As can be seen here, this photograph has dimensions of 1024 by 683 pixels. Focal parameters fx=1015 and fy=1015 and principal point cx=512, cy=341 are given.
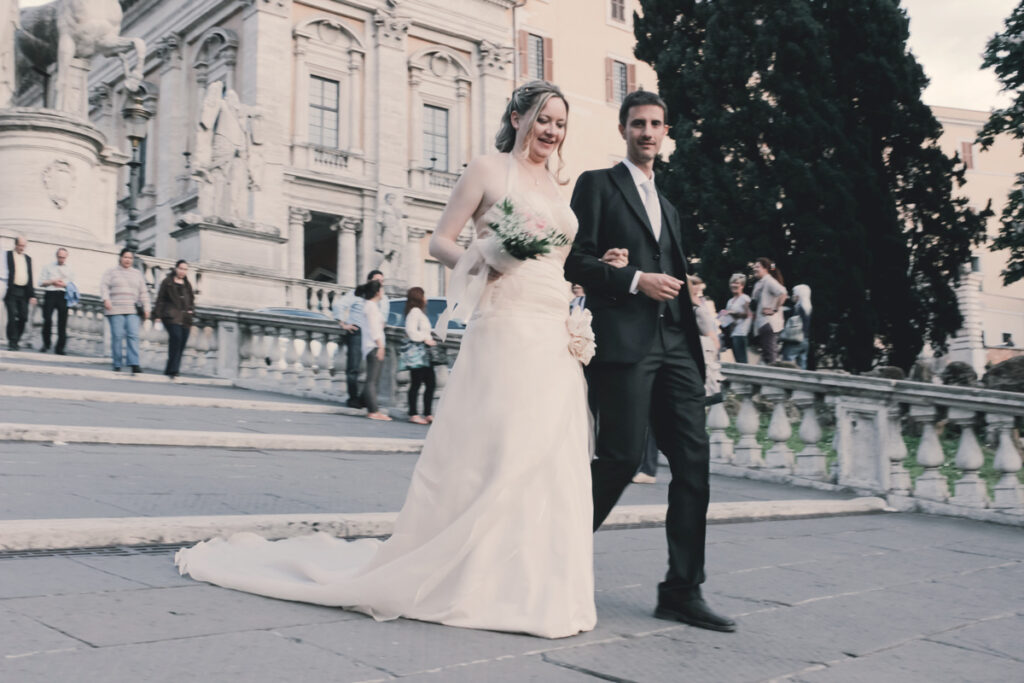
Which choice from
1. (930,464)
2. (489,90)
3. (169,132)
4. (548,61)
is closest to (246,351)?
(930,464)

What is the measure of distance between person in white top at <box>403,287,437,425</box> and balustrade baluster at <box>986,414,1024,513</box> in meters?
5.75

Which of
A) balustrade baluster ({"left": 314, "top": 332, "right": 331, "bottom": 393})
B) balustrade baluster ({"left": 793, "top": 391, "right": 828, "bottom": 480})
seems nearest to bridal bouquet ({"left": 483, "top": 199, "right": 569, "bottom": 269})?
balustrade baluster ({"left": 793, "top": 391, "right": 828, "bottom": 480})

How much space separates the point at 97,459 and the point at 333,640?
3882 millimetres

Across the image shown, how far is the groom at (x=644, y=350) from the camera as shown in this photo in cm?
379

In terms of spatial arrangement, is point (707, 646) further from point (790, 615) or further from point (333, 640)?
point (333, 640)

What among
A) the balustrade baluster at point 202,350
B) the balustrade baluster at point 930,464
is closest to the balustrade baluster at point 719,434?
the balustrade baluster at point 930,464

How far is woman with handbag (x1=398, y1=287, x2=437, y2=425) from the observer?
1126 cm

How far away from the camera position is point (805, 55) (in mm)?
20797

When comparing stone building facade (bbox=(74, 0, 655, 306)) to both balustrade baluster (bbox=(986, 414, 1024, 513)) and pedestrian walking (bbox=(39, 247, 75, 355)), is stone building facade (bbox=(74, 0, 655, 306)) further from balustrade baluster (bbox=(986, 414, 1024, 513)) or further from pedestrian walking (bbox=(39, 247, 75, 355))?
balustrade baluster (bbox=(986, 414, 1024, 513))

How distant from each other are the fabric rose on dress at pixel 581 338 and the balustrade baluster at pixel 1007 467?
205 inches

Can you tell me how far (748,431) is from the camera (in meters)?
9.32

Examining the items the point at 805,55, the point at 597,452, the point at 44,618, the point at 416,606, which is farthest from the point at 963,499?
the point at 805,55

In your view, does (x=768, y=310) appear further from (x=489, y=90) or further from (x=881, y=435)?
(x=489, y=90)

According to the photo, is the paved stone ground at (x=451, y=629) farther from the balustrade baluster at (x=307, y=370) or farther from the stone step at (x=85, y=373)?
the balustrade baluster at (x=307, y=370)
